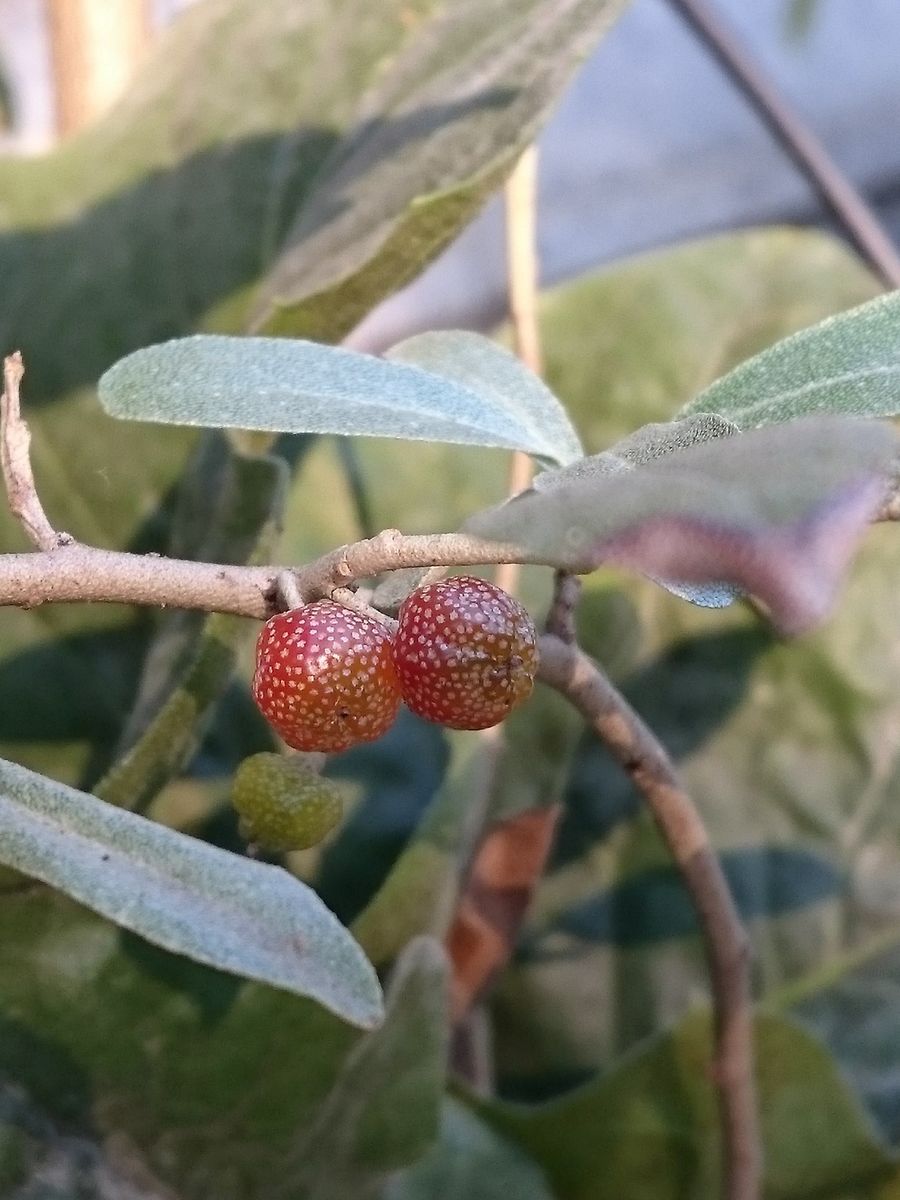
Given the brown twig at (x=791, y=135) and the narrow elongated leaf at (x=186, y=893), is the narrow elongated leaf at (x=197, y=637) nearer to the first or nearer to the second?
the narrow elongated leaf at (x=186, y=893)

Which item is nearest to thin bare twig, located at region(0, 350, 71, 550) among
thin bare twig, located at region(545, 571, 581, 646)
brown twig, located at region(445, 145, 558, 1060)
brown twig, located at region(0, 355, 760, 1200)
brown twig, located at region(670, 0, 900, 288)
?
brown twig, located at region(0, 355, 760, 1200)

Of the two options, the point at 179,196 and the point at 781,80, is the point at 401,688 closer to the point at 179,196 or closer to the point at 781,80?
the point at 179,196

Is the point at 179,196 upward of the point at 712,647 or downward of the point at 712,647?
upward

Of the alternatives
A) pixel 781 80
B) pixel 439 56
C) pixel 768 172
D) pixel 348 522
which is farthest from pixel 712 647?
pixel 781 80

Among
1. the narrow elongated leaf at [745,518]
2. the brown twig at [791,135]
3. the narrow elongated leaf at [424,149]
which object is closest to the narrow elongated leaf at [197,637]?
the narrow elongated leaf at [424,149]

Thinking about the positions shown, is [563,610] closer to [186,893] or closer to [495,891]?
[186,893]

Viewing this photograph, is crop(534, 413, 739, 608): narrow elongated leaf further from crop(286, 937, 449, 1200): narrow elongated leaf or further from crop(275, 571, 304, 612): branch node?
crop(286, 937, 449, 1200): narrow elongated leaf
